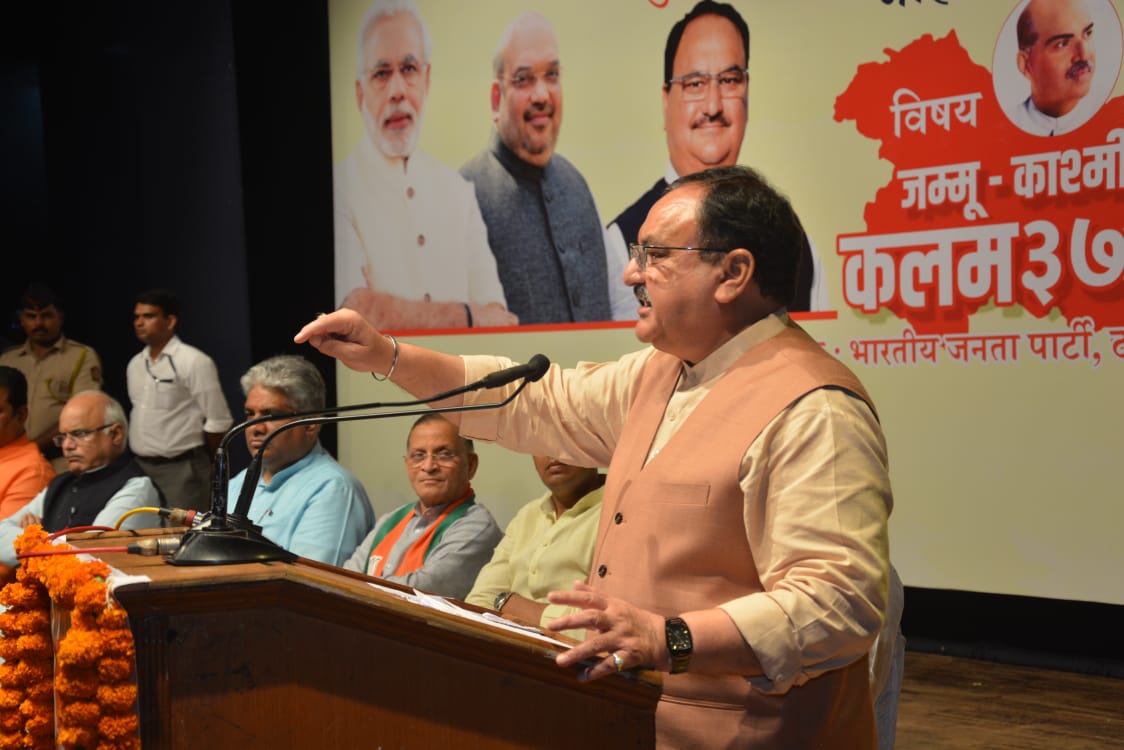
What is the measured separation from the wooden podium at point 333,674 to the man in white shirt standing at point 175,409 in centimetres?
427

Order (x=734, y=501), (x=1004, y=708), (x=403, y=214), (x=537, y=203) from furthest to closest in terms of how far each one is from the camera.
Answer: (x=403, y=214), (x=537, y=203), (x=1004, y=708), (x=734, y=501)

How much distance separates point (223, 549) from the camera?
1282 mm

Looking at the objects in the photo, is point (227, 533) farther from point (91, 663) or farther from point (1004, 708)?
point (1004, 708)

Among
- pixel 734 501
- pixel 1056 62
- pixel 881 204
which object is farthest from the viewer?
pixel 881 204

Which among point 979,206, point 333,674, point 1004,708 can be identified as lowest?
point 1004,708

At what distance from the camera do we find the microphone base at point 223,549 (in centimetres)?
127

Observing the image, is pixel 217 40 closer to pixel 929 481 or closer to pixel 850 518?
pixel 929 481

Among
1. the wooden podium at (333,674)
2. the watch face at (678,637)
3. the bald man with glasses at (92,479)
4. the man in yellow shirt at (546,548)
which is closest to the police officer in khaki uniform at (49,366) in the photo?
the bald man with glasses at (92,479)

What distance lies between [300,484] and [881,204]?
2.16 meters

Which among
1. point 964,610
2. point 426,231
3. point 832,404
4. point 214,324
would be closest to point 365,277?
point 426,231

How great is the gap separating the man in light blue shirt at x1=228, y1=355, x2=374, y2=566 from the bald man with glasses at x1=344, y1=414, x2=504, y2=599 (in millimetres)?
112

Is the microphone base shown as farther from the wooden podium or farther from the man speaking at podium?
the man speaking at podium

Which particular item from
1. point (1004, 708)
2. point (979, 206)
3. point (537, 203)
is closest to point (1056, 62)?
point (979, 206)

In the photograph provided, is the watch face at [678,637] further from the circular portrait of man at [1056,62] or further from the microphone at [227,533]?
the circular portrait of man at [1056,62]
